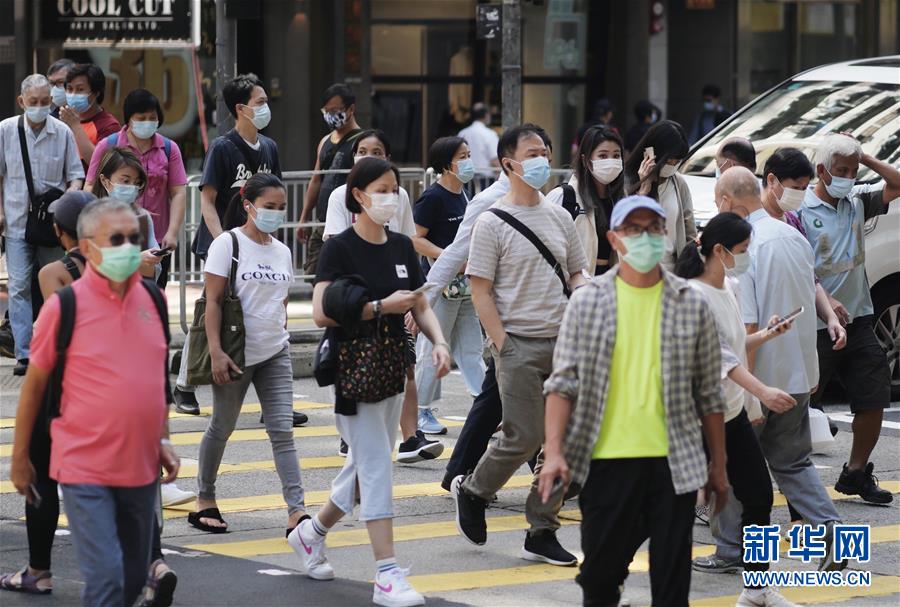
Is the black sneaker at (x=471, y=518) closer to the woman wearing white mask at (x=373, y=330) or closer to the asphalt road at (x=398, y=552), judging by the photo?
the asphalt road at (x=398, y=552)

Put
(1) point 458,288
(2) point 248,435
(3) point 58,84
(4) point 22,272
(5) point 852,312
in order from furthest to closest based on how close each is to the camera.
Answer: (3) point 58,84 < (4) point 22,272 < (2) point 248,435 < (1) point 458,288 < (5) point 852,312

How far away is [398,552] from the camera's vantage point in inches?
319

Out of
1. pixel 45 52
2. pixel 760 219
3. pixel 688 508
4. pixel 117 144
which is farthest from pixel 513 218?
pixel 45 52

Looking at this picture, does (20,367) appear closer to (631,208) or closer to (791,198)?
(791,198)

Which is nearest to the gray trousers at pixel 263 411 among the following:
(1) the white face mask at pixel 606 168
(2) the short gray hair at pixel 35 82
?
(1) the white face mask at pixel 606 168

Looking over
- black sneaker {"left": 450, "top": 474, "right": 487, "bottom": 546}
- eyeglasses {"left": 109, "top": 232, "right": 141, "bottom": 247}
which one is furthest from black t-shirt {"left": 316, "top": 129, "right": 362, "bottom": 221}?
eyeglasses {"left": 109, "top": 232, "right": 141, "bottom": 247}

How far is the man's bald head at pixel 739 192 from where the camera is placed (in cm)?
779

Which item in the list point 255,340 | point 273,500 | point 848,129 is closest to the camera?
point 255,340

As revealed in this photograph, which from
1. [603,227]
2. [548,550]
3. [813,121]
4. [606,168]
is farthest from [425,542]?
[813,121]

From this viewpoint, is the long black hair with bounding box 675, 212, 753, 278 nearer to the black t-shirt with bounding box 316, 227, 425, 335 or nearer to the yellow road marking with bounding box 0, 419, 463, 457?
the black t-shirt with bounding box 316, 227, 425, 335

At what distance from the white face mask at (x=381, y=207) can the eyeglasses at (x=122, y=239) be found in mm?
1437

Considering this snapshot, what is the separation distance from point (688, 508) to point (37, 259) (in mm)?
7671

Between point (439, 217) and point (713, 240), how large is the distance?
343 cm

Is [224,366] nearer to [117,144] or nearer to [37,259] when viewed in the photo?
[117,144]
